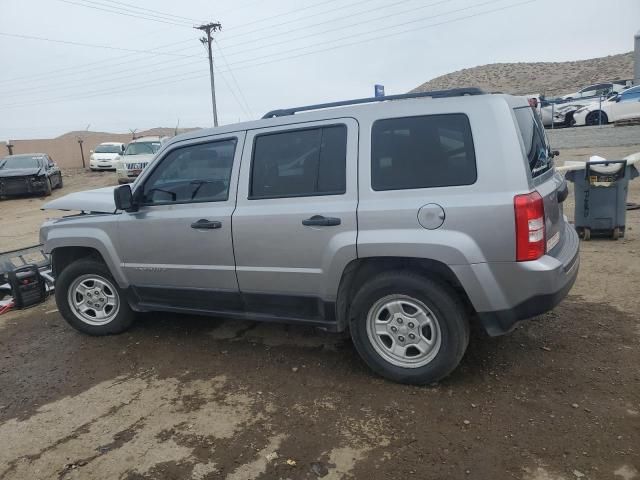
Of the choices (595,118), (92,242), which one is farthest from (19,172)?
(595,118)

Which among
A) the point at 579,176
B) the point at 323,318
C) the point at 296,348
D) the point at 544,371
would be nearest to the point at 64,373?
the point at 296,348

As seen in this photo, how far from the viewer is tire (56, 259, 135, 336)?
479 centimetres

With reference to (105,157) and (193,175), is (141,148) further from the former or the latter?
(193,175)

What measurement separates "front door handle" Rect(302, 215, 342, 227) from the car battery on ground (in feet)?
13.3

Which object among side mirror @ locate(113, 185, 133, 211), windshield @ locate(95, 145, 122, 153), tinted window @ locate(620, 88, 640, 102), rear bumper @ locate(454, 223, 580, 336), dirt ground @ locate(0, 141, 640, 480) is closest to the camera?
dirt ground @ locate(0, 141, 640, 480)

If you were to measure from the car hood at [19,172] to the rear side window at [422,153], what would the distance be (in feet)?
59.7

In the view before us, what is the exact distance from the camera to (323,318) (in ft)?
12.4

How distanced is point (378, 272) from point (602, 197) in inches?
187

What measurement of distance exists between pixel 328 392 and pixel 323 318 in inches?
20.6

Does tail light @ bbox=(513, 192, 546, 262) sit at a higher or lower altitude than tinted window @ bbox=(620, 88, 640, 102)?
lower

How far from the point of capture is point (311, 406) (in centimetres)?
343

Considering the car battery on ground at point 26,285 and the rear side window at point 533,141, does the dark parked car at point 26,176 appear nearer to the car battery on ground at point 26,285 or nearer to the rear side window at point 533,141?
the car battery on ground at point 26,285

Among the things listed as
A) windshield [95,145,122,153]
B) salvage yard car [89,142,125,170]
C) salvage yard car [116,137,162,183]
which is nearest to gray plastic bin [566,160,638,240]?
salvage yard car [116,137,162,183]

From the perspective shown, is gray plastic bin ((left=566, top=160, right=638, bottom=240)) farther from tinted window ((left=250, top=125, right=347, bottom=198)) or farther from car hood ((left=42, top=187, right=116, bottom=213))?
car hood ((left=42, top=187, right=116, bottom=213))
